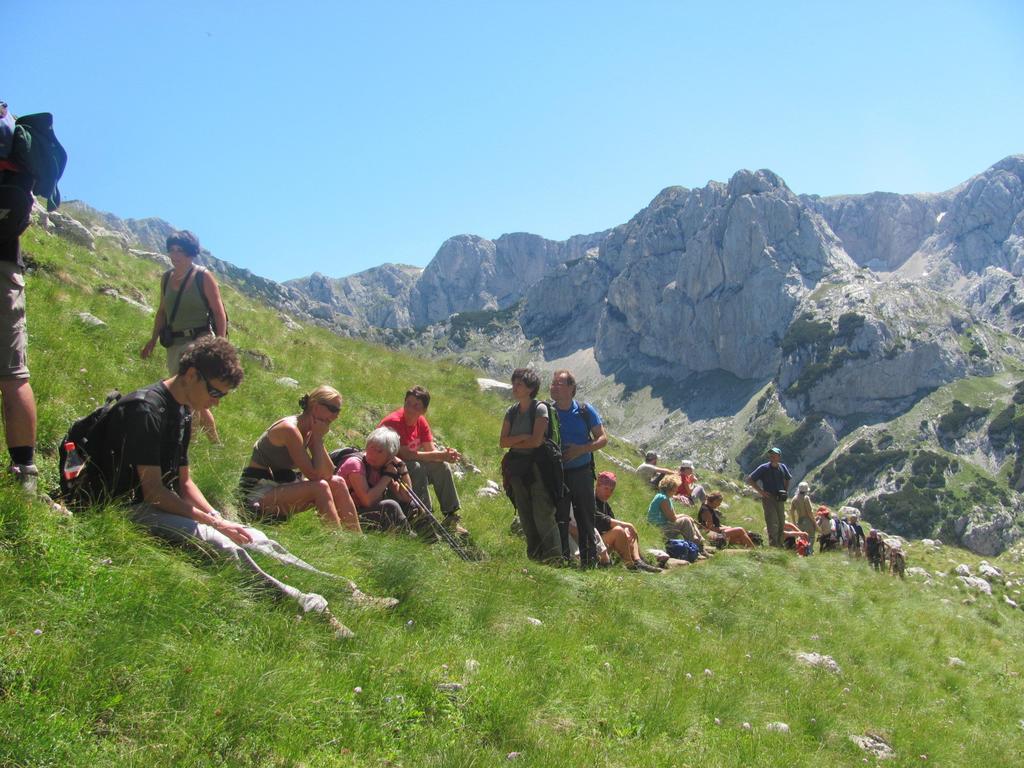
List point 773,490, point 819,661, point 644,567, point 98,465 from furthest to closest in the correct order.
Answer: point 773,490 → point 644,567 → point 819,661 → point 98,465

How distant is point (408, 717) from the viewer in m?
3.86

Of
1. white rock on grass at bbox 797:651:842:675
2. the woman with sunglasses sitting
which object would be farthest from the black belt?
white rock on grass at bbox 797:651:842:675

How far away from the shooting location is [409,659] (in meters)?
4.38

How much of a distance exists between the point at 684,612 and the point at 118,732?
7.04m

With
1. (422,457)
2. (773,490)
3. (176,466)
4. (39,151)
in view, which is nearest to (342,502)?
(422,457)

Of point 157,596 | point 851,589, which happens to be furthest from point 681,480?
point 157,596

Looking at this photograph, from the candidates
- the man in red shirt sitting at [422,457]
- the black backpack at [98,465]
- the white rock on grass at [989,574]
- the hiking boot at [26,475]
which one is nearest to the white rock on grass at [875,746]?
the man in red shirt sitting at [422,457]

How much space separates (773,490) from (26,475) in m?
15.6

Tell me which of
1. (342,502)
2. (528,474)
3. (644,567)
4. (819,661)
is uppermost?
(342,502)

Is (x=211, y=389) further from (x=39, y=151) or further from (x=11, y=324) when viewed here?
(x=39, y=151)

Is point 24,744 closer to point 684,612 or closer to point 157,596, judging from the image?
point 157,596

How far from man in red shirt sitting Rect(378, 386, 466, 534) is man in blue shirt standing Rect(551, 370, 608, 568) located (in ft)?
5.03

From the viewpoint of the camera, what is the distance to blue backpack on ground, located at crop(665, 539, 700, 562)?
12859mm

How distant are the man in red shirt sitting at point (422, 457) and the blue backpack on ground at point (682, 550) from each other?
4961 mm
